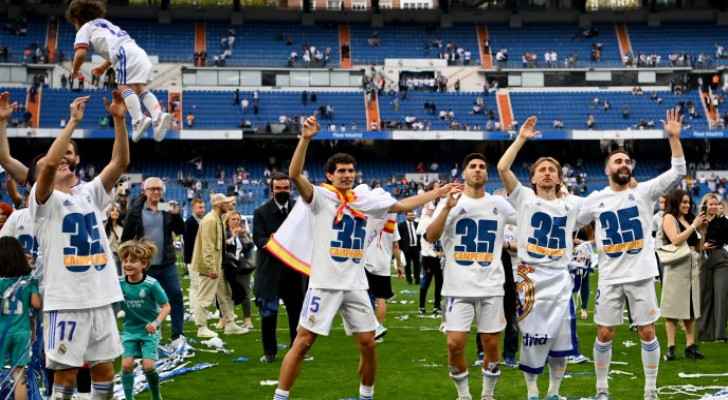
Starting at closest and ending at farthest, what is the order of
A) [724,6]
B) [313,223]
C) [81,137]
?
[313,223]
[81,137]
[724,6]

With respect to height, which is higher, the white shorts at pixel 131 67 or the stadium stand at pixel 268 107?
the stadium stand at pixel 268 107

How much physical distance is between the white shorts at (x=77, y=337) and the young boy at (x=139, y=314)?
1.65 m

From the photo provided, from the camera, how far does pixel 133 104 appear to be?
8.80m

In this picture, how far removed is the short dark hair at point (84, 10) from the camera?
869 centimetres

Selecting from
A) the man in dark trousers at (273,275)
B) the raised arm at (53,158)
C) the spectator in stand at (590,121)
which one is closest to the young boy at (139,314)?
the raised arm at (53,158)

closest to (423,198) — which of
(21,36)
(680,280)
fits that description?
(680,280)

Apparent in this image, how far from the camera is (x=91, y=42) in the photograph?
8859 millimetres

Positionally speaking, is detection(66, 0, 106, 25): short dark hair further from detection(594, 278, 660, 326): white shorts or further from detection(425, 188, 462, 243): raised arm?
detection(594, 278, 660, 326): white shorts

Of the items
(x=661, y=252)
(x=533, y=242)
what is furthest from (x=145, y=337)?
(x=661, y=252)

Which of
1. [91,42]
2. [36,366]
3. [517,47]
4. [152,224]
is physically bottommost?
[36,366]

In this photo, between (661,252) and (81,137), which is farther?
(81,137)

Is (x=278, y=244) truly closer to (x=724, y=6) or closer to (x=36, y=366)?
(x=36, y=366)

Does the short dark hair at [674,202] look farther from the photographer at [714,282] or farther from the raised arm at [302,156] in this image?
the raised arm at [302,156]

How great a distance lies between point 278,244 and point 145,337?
1432 millimetres
